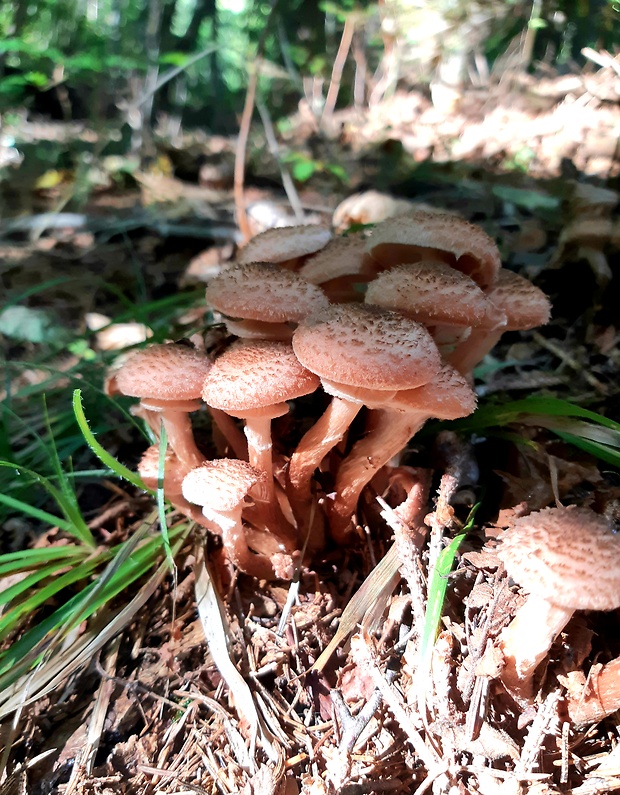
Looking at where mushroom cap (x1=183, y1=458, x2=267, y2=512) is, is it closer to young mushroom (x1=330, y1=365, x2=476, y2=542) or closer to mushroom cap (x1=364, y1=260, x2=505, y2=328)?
young mushroom (x1=330, y1=365, x2=476, y2=542)

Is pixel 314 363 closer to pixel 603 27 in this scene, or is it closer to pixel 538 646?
pixel 538 646

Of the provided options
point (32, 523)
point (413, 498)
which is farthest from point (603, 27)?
point (32, 523)

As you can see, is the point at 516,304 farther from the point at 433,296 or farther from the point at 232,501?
the point at 232,501

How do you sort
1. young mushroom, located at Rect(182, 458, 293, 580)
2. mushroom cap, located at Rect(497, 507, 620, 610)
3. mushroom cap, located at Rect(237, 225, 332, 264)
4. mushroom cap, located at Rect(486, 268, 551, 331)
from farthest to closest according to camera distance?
1. mushroom cap, located at Rect(237, 225, 332, 264)
2. mushroom cap, located at Rect(486, 268, 551, 331)
3. young mushroom, located at Rect(182, 458, 293, 580)
4. mushroom cap, located at Rect(497, 507, 620, 610)

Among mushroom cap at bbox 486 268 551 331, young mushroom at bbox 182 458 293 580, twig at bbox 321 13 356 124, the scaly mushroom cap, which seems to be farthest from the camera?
twig at bbox 321 13 356 124

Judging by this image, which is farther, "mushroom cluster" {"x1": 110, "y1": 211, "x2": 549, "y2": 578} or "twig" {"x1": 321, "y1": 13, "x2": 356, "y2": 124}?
"twig" {"x1": 321, "y1": 13, "x2": 356, "y2": 124}

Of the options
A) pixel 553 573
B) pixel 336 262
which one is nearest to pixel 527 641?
pixel 553 573

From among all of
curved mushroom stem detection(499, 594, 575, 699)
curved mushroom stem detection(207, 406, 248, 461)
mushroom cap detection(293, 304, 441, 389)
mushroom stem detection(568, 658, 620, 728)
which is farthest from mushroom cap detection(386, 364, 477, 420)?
mushroom stem detection(568, 658, 620, 728)

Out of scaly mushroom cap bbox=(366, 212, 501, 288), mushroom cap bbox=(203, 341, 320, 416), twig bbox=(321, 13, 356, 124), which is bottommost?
mushroom cap bbox=(203, 341, 320, 416)
